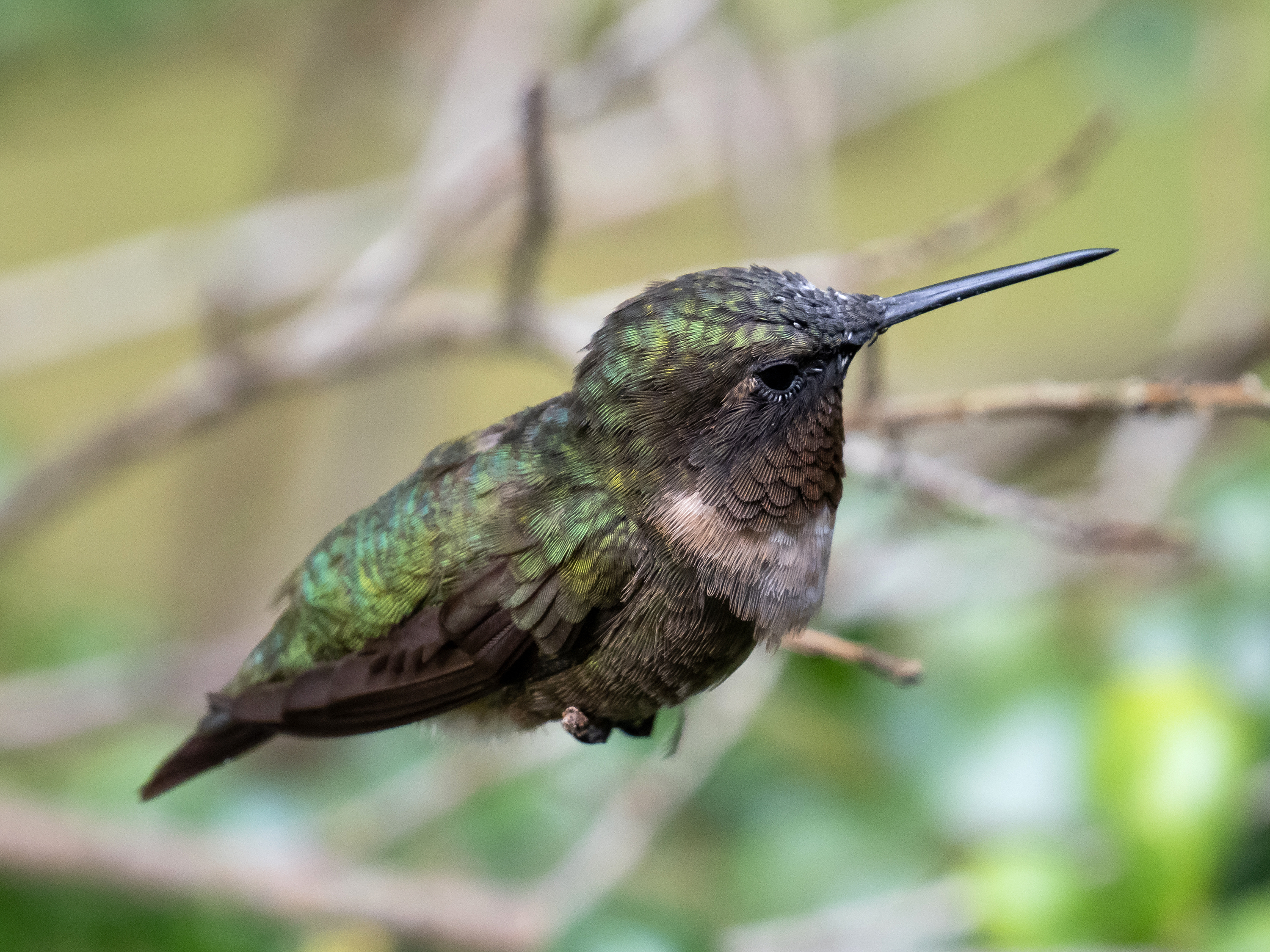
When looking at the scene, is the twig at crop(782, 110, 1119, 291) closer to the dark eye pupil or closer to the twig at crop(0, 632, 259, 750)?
the dark eye pupil

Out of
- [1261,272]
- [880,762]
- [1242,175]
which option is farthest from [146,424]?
[1242,175]

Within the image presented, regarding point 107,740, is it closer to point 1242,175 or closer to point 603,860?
point 603,860

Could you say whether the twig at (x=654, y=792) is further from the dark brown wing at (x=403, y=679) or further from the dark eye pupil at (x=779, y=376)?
the dark eye pupil at (x=779, y=376)

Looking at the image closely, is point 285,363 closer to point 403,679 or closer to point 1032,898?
point 403,679

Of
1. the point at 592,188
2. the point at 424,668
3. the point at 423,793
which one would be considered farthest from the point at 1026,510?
the point at 592,188

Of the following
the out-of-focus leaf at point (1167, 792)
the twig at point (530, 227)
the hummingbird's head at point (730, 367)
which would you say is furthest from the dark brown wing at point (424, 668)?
the out-of-focus leaf at point (1167, 792)

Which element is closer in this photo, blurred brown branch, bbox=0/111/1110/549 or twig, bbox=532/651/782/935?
twig, bbox=532/651/782/935

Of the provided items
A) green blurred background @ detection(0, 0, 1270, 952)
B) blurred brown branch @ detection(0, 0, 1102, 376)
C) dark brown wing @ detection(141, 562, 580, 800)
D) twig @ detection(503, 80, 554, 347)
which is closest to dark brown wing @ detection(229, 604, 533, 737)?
dark brown wing @ detection(141, 562, 580, 800)
